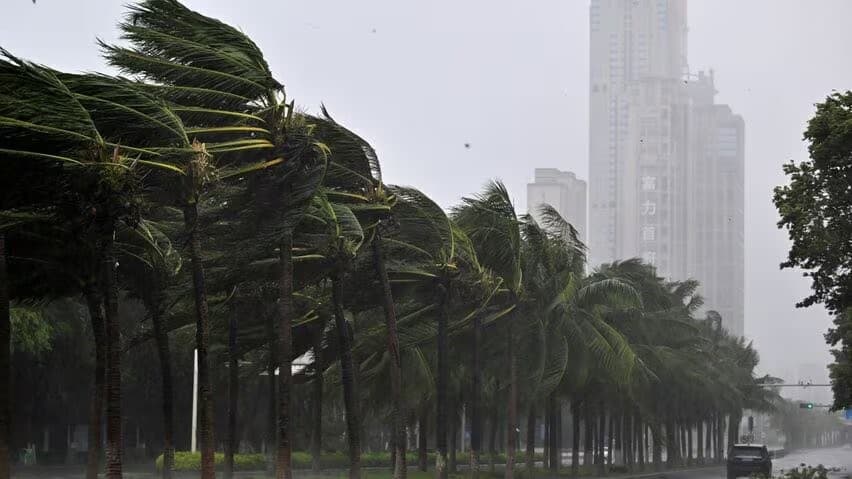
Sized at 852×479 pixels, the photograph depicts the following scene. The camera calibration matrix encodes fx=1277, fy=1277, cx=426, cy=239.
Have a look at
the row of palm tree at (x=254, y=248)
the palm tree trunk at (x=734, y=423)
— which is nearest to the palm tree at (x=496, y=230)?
the row of palm tree at (x=254, y=248)

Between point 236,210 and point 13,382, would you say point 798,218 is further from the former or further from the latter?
point 13,382

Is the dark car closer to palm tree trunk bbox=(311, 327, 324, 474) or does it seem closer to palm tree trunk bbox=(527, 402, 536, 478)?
palm tree trunk bbox=(527, 402, 536, 478)

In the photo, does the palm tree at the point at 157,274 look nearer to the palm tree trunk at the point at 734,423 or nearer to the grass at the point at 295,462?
the grass at the point at 295,462

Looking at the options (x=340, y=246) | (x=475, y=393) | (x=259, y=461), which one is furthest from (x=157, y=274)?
(x=259, y=461)

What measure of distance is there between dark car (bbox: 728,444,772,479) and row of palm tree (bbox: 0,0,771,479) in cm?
497

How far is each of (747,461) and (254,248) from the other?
3035 cm

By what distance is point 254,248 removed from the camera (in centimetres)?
2750

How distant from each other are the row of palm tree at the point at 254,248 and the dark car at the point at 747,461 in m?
4.97

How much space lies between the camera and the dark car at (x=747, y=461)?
5091 cm

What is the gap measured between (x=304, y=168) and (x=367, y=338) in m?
13.8

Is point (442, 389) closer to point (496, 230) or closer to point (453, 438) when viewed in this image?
point (496, 230)

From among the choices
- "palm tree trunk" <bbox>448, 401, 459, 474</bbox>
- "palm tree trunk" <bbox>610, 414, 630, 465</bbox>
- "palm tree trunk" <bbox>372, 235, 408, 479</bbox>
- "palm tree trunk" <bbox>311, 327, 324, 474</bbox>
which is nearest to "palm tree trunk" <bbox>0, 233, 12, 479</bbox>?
"palm tree trunk" <bbox>372, 235, 408, 479</bbox>

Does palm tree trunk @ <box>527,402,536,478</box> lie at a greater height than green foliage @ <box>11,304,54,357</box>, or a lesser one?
lesser

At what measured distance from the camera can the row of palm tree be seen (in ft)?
67.6
